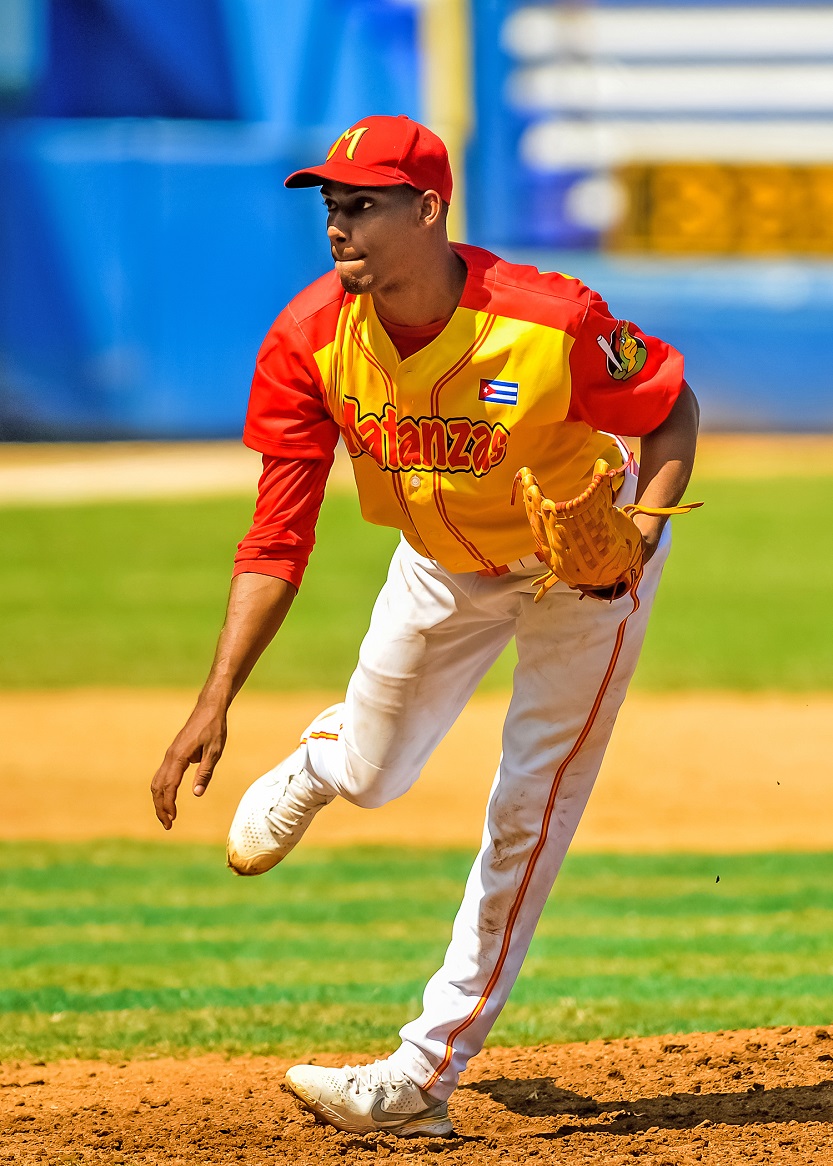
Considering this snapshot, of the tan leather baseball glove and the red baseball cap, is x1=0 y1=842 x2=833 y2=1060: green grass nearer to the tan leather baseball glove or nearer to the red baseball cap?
the tan leather baseball glove

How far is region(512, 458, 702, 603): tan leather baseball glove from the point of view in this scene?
3477mm

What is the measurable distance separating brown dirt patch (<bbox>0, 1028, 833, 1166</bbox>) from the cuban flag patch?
1725 millimetres

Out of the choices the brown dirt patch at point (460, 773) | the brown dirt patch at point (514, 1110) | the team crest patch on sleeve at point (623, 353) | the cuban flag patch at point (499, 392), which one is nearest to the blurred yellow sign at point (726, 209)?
the brown dirt patch at point (460, 773)

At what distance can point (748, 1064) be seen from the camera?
455 centimetres

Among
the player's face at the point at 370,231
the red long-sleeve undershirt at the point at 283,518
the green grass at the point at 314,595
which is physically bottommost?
the green grass at the point at 314,595

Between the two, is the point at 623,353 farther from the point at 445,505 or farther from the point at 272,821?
the point at 272,821

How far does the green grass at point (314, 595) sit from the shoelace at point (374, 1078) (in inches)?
297

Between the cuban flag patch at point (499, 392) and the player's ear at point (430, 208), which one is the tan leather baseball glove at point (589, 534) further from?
the player's ear at point (430, 208)

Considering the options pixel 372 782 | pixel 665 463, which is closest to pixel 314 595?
pixel 372 782

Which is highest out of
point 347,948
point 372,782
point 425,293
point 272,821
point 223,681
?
point 425,293

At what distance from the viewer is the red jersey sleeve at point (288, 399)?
390 centimetres

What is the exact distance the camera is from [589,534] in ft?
11.4

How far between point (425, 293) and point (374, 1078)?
186 centimetres

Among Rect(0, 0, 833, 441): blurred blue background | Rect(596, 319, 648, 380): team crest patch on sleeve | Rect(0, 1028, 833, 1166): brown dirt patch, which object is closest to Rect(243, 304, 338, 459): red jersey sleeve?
Rect(596, 319, 648, 380): team crest patch on sleeve
